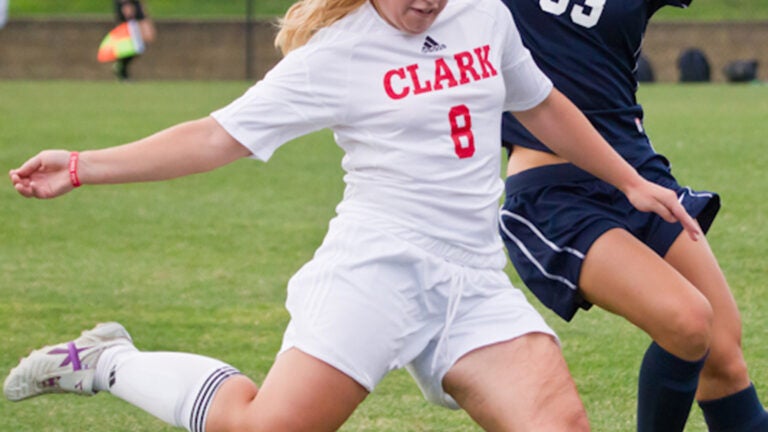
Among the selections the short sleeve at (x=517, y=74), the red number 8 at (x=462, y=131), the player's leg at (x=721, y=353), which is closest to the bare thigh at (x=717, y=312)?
the player's leg at (x=721, y=353)

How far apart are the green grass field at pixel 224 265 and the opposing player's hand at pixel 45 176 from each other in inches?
70.3

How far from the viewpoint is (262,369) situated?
5891 mm

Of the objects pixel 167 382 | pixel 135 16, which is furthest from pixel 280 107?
pixel 135 16

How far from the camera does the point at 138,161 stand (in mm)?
3484

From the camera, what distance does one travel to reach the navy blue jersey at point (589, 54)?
14.7 feet

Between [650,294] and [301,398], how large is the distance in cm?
109

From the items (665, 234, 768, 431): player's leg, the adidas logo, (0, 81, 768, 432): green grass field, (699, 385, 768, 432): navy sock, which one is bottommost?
(0, 81, 768, 432): green grass field

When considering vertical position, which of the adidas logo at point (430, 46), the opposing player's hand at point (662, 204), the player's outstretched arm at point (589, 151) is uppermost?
the adidas logo at point (430, 46)

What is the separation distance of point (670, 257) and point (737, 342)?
1.03ft

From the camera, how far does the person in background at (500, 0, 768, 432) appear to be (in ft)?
13.4

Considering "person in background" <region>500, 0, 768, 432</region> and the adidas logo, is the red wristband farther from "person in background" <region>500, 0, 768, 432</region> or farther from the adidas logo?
"person in background" <region>500, 0, 768, 432</region>

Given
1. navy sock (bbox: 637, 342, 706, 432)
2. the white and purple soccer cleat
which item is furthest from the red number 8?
the white and purple soccer cleat

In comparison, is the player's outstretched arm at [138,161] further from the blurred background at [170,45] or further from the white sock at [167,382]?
the blurred background at [170,45]

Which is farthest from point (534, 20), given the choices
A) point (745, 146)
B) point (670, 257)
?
point (745, 146)
